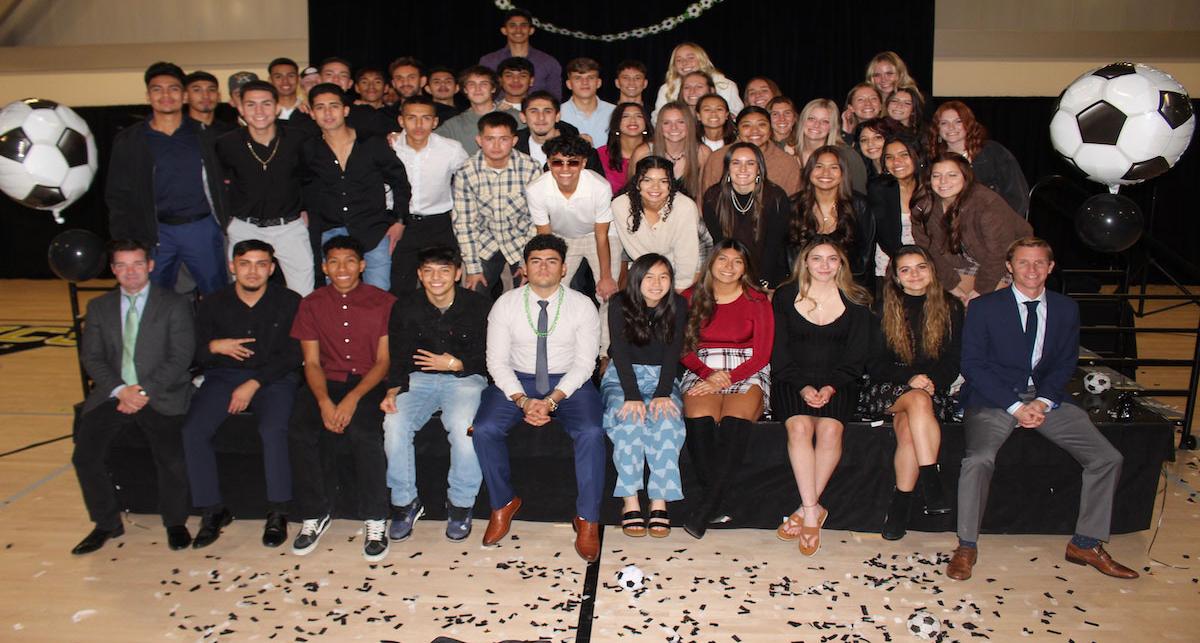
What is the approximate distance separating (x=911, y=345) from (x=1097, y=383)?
0.99 meters

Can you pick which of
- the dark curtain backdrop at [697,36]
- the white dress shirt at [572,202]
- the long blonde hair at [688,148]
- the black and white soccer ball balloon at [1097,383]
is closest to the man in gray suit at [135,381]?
the white dress shirt at [572,202]

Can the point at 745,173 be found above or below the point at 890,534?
above

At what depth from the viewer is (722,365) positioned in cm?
389

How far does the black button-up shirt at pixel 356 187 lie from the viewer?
14.6 feet

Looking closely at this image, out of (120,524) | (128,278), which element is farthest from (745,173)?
(120,524)

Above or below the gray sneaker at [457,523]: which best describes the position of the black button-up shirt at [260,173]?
above

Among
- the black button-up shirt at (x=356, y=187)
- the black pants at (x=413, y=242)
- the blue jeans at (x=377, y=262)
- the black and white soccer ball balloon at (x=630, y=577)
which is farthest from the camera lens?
the black pants at (x=413, y=242)

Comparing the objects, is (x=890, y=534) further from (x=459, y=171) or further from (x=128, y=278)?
(x=128, y=278)

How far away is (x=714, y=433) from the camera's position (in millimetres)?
3691

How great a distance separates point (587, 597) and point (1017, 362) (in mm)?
1971

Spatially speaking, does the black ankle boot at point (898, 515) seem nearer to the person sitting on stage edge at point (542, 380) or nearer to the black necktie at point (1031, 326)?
the black necktie at point (1031, 326)

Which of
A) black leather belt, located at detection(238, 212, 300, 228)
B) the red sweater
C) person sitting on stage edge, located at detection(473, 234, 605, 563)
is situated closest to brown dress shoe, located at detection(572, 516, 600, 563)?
person sitting on stage edge, located at detection(473, 234, 605, 563)

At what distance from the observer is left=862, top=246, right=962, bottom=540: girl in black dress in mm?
3711

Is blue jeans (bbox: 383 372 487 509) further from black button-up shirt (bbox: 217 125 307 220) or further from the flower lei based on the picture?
the flower lei
